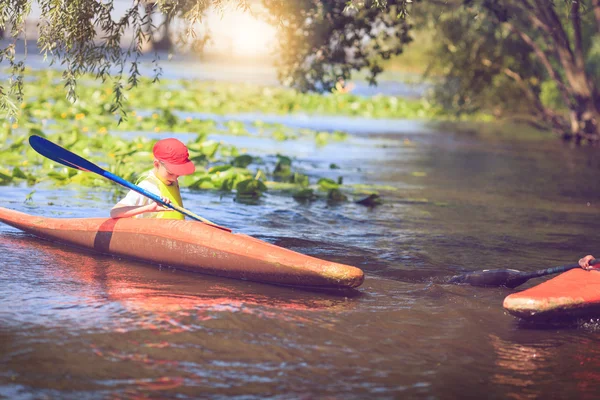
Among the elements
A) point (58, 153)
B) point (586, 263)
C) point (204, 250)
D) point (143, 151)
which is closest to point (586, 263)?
point (586, 263)

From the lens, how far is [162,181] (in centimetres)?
704

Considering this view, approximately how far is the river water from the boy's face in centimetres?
73

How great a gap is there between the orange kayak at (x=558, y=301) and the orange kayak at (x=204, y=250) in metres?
1.18

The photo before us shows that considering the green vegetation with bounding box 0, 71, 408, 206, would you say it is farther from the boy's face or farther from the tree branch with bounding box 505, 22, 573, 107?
the tree branch with bounding box 505, 22, 573, 107

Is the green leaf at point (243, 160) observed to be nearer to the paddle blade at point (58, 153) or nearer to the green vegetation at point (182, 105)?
the green vegetation at point (182, 105)

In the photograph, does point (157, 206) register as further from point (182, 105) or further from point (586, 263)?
point (182, 105)

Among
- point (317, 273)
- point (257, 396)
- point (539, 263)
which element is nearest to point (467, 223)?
point (539, 263)

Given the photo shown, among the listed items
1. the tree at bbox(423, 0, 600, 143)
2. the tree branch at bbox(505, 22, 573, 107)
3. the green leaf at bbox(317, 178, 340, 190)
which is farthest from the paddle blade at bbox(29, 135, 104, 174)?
the tree branch at bbox(505, 22, 573, 107)

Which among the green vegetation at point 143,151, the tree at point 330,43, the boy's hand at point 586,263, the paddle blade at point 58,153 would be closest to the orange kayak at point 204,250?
the paddle blade at point 58,153

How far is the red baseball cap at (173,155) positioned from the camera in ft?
22.6

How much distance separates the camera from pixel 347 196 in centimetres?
1209

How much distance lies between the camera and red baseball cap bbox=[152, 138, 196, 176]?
688 centimetres

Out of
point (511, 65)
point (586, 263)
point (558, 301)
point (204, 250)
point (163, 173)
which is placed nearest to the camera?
point (558, 301)

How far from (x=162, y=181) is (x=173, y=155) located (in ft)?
0.88
